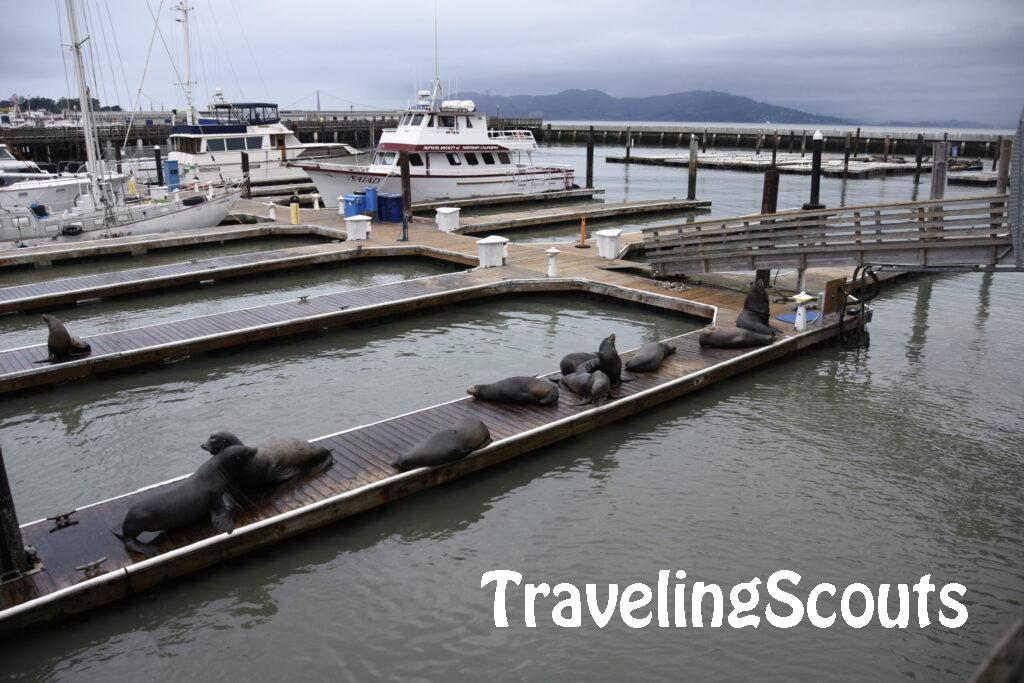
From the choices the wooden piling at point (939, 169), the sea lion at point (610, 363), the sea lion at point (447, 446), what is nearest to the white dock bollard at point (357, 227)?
the sea lion at point (610, 363)

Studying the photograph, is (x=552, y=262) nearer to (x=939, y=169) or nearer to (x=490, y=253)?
(x=490, y=253)

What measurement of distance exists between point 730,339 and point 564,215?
1387 cm

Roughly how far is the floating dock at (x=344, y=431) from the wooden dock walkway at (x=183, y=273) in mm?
3416

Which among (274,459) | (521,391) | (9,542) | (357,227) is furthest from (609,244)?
(9,542)

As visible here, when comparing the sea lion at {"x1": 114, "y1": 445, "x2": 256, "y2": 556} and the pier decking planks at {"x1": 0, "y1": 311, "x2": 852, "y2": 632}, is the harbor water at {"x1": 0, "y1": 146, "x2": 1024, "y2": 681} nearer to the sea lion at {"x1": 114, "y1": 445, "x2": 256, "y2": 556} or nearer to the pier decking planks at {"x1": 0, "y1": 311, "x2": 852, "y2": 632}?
the pier decking planks at {"x1": 0, "y1": 311, "x2": 852, "y2": 632}

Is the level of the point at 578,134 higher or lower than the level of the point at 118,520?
higher

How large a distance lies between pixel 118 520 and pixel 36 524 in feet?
2.16

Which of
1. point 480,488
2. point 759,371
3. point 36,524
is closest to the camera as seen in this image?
point 36,524

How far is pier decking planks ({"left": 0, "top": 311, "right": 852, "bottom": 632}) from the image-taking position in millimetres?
5398

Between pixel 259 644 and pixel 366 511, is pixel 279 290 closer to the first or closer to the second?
pixel 366 511

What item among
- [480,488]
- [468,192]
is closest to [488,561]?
[480,488]

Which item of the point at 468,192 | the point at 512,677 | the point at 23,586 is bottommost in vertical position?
the point at 512,677

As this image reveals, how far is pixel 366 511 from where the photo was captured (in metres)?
6.81

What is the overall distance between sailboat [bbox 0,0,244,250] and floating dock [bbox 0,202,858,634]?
993 centimetres
